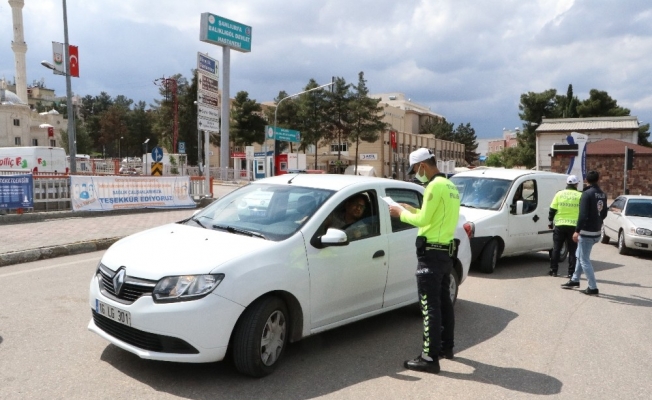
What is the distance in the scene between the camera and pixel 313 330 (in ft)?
14.7

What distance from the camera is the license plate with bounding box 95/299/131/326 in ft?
12.5

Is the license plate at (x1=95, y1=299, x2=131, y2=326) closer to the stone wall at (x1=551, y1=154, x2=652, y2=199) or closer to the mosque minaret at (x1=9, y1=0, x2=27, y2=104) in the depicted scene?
the stone wall at (x1=551, y1=154, x2=652, y2=199)

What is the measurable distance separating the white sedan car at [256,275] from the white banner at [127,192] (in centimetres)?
1155

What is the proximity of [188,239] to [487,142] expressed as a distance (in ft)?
510

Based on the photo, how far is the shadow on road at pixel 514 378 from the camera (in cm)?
416

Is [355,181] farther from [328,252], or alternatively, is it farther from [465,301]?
[465,301]

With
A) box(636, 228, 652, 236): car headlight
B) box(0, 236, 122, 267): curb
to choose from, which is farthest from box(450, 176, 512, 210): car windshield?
box(0, 236, 122, 267): curb

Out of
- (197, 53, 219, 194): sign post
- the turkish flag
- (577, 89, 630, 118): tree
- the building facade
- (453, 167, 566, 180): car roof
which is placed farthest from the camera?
(577, 89, 630, 118): tree

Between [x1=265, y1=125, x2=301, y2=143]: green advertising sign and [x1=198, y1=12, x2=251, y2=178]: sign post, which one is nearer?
[x1=265, y1=125, x2=301, y2=143]: green advertising sign

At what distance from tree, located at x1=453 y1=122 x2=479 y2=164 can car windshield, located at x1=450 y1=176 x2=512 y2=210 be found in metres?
96.6

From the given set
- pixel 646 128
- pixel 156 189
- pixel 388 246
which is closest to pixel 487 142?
pixel 646 128

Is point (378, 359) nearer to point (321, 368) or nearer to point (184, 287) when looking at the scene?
point (321, 368)

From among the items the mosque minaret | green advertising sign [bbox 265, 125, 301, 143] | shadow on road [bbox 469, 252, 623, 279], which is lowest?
shadow on road [bbox 469, 252, 623, 279]

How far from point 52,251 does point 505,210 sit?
27.4 feet
